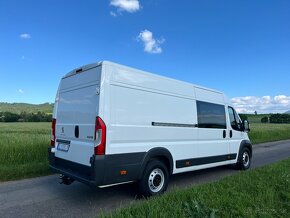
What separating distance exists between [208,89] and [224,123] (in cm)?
123

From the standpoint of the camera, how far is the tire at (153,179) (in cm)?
575

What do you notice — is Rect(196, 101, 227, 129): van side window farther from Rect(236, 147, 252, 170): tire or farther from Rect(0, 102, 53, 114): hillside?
Rect(0, 102, 53, 114): hillside

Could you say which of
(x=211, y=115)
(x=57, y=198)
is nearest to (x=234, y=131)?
(x=211, y=115)

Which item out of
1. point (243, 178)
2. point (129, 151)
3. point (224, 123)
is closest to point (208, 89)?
point (224, 123)

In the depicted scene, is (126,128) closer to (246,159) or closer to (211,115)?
(211,115)

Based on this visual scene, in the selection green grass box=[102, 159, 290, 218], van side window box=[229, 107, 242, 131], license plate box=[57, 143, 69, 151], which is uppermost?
van side window box=[229, 107, 242, 131]

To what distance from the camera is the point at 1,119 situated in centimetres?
5638

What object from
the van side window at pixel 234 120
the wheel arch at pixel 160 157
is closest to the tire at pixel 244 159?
the van side window at pixel 234 120

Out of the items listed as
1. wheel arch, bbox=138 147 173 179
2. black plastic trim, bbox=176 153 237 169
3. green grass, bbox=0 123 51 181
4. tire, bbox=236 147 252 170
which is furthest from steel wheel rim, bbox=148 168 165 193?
tire, bbox=236 147 252 170

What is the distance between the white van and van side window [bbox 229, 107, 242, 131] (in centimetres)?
150

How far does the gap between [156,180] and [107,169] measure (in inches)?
56.8

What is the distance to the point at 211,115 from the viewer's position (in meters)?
7.86

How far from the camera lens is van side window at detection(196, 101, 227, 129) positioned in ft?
24.2

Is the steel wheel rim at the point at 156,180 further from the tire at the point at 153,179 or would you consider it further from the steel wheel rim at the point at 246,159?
the steel wheel rim at the point at 246,159
